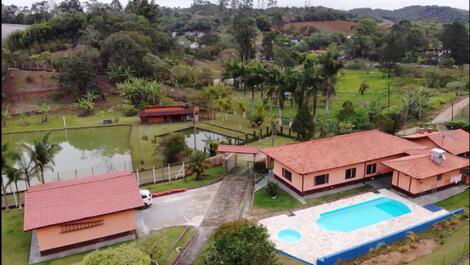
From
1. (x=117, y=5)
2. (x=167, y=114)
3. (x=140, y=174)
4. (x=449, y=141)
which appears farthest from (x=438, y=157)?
(x=117, y=5)

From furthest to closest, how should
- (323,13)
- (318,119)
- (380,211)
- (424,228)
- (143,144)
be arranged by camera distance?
(323,13), (318,119), (143,144), (380,211), (424,228)

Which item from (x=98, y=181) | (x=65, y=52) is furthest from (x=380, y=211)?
(x=65, y=52)

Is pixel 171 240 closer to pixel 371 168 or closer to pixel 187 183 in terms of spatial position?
pixel 187 183

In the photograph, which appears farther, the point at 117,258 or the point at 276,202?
the point at 276,202

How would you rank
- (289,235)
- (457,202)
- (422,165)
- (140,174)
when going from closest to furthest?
(289,235), (457,202), (422,165), (140,174)

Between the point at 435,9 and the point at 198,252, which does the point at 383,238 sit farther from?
the point at 435,9

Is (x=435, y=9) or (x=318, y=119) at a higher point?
(x=435, y=9)

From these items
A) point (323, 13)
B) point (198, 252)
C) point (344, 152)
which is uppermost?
point (323, 13)
